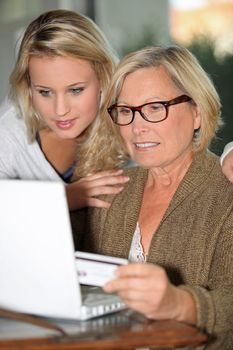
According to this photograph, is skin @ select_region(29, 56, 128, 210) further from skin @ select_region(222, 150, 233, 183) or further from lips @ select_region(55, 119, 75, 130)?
skin @ select_region(222, 150, 233, 183)

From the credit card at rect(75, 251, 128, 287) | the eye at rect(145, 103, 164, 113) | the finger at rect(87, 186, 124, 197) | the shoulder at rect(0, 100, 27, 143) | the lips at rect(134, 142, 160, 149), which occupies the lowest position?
the finger at rect(87, 186, 124, 197)

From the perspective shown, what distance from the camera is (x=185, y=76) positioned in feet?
6.12

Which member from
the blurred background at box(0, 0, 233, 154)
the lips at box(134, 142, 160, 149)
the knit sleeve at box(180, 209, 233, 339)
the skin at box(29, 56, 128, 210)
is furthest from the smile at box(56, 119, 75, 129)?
the blurred background at box(0, 0, 233, 154)

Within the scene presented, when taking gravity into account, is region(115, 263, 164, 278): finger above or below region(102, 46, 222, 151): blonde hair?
below

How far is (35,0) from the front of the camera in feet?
13.3

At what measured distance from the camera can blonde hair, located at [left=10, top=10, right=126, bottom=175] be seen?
2.14 m

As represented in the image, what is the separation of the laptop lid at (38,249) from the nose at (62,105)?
838mm

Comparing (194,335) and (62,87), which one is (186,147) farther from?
(194,335)

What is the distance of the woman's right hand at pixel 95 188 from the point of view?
208 centimetres

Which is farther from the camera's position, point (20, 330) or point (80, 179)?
point (80, 179)

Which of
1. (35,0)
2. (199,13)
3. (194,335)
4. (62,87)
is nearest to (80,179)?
(62,87)

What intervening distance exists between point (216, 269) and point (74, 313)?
49cm

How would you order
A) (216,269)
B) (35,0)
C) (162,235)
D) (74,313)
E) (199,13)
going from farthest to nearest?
1. (35,0)
2. (199,13)
3. (162,235)
4. (216,269)
5. (74,313)

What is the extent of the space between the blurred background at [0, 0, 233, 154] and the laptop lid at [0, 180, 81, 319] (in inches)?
68.6
